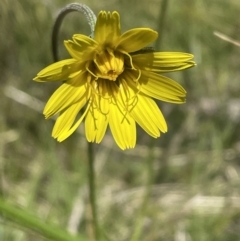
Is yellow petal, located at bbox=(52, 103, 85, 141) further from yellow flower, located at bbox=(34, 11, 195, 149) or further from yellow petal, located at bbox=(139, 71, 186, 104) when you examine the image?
yellow petal, located at bbox=(139, 71, 186, 104)

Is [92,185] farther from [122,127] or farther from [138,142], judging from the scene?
[138,142]

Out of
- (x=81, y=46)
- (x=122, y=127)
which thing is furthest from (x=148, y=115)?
(x=81, y=46)

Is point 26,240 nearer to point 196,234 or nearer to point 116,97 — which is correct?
point 196,234

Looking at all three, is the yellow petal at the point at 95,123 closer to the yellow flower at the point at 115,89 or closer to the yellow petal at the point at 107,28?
the yellow flower at the point at 115,89

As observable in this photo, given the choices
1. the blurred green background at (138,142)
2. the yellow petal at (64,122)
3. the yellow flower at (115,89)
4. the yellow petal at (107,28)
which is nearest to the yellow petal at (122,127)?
the yellow flower at (115,89)

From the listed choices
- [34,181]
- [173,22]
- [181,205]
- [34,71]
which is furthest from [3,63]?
[181,205]

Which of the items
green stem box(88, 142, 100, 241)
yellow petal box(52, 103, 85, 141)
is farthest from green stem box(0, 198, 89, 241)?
green stem box(88, 142, 100, 241)
